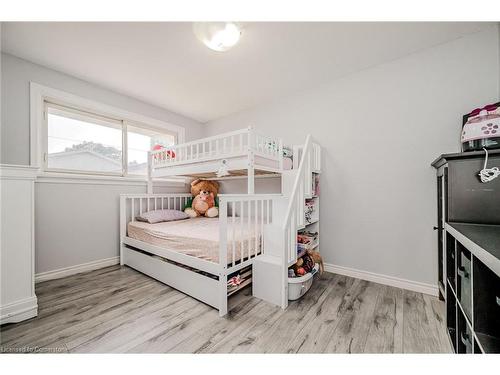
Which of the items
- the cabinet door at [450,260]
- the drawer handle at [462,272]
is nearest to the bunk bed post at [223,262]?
the drawer handle at [462,272]

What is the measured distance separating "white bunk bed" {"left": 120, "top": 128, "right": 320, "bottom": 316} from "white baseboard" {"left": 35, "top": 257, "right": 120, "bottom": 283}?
5.6 inches

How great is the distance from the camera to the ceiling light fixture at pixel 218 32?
4.73 feet

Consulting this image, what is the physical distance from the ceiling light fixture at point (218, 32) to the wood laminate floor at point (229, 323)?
2.06 metres

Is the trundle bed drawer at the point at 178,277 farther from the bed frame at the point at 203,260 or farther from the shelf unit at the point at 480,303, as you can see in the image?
the shelf unit at the point at 480,303

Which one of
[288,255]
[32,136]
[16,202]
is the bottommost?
[288,255]

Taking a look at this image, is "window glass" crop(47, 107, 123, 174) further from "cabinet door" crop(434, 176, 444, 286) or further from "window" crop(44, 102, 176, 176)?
"cabinet door" crop(434, 176, 444, 286)

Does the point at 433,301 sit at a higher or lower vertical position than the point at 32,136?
lower

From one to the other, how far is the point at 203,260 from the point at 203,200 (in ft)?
5.23

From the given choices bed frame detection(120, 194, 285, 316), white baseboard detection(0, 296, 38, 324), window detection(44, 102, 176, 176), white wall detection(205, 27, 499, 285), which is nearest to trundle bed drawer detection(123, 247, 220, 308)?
bed frame detection(120, 194, 285, 316)

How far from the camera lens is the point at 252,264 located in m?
1.73

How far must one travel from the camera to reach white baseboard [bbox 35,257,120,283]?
2042 millimetres
